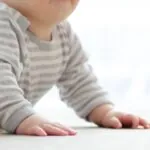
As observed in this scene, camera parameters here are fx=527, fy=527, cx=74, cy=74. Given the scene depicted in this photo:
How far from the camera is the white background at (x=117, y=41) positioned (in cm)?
138

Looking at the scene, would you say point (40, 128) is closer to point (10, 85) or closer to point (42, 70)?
point (10, 85)

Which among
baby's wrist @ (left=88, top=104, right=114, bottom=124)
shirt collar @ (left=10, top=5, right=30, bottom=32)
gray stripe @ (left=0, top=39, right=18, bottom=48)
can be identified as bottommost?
baby's wrist @ (left=88, top=104, right=114, bottom=124)

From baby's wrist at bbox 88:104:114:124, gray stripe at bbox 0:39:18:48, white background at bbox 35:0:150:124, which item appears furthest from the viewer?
white background at bbox 35:0:150:124

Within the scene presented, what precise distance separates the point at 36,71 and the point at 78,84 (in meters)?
0.13

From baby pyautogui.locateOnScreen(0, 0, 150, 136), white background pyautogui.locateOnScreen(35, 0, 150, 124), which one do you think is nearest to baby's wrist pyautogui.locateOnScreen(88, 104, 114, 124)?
baby pyautogui.locateOnScreen(0, 0, 150, 136)

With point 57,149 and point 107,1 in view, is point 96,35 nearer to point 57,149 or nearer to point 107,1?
point 107,1

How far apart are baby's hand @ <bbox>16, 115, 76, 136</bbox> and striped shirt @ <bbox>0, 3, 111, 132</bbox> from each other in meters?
0.01

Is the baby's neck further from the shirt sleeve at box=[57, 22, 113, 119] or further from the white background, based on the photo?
the white background

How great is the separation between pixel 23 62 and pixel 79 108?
18cm

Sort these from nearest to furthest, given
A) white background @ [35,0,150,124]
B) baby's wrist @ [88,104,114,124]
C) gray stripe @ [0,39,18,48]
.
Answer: gray stripe @ [0,39,18,48] → baby's wrist @ [88,104,114,124] → white background @ [35,0,150,124]

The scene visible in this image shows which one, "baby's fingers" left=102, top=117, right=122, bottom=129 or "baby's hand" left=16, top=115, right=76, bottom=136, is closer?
"baby's hand" left=16, top=115, right=76, bottom=136

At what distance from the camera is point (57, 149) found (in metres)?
0.64

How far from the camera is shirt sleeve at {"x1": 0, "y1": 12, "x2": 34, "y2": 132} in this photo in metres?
0.83

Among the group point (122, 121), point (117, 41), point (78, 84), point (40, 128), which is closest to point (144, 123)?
point (122, 121)
